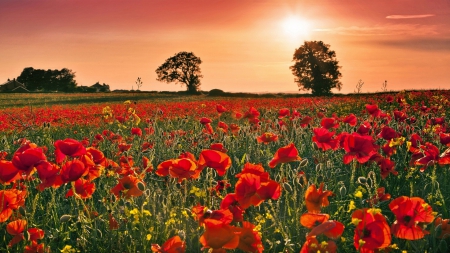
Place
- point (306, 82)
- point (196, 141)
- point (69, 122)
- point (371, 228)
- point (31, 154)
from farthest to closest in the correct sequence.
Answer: point (306, 82)
point (69, 122)
point (196, 141)
point (31, 154)
point (371, 228)

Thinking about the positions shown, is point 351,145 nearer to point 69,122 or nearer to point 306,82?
point 69,122

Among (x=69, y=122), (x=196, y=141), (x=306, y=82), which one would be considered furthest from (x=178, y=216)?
(x=306, y=82)

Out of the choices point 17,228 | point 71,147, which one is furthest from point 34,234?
point 71,147

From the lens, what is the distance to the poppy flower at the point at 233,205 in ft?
6.52

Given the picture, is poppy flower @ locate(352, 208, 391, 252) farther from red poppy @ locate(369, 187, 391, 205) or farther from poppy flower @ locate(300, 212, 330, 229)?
red poppy @ locate(369, 187, 391, 205)

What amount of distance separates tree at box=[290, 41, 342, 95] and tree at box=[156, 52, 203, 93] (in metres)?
15.0

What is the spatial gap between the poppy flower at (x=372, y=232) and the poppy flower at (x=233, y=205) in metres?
0.52

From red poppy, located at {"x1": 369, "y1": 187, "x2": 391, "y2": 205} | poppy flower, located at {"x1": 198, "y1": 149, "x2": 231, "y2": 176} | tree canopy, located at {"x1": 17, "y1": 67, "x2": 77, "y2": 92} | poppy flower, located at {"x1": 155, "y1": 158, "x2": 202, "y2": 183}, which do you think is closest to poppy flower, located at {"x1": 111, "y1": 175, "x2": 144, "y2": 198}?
poppy flower, located at {"x1": 155, "y1": 158, "x2": 202, "y2": 183}

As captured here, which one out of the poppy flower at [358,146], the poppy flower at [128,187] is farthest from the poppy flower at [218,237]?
the poppy flower at [358,146]

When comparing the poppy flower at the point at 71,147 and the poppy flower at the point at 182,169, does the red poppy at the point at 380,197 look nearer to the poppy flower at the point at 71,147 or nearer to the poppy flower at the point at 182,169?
the poppy flower at the point at 182,169

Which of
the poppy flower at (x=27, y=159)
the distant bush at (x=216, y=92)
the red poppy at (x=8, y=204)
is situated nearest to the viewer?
the poppy flower at (x=27, y=159)

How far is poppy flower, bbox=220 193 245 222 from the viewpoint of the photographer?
199cm

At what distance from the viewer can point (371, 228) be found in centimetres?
168

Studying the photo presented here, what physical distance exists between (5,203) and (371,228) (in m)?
1.77
